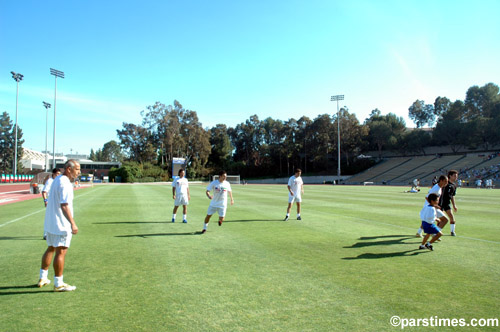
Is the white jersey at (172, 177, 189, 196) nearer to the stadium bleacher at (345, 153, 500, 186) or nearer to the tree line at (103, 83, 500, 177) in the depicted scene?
the stadium bleacher at (345, 153, 500, 186)

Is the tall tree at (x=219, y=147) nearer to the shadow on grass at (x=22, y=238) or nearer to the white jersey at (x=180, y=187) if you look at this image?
the white jersey at (x=180, y=187)

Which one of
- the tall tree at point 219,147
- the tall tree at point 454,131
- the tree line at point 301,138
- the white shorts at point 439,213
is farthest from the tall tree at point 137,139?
the white shorts at point 439,213

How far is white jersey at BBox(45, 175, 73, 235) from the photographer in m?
4.83

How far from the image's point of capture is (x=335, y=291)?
4.82 meters

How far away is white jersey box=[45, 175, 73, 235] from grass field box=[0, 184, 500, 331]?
95 cm

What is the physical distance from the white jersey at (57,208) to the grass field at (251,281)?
950 millimetres

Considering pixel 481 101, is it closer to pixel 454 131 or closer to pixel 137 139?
pixel 454 131

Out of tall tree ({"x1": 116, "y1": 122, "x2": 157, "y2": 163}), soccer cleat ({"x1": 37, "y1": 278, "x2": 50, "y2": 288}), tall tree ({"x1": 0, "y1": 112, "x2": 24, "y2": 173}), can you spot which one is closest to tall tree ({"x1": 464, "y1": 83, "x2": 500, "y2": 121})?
tall tree ({"x1": 116, "y1": 122, "x2": 157, "y2": 163})

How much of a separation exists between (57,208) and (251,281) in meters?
3.18

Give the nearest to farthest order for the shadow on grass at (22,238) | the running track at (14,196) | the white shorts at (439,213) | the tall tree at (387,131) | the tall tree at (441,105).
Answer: the white shorts at (439,213)
the shadow on grass at (22,238)
the running track at (14,196)
the tall tree at (387,131)
the tall tree at (441,105)

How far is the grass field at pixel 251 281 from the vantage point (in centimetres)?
394

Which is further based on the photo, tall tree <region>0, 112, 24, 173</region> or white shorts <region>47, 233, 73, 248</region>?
tall tree <region>0, 112, 24, 173</region>

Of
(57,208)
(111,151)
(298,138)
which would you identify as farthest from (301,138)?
(111,151)

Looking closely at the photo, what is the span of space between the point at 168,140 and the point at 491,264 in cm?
7380
